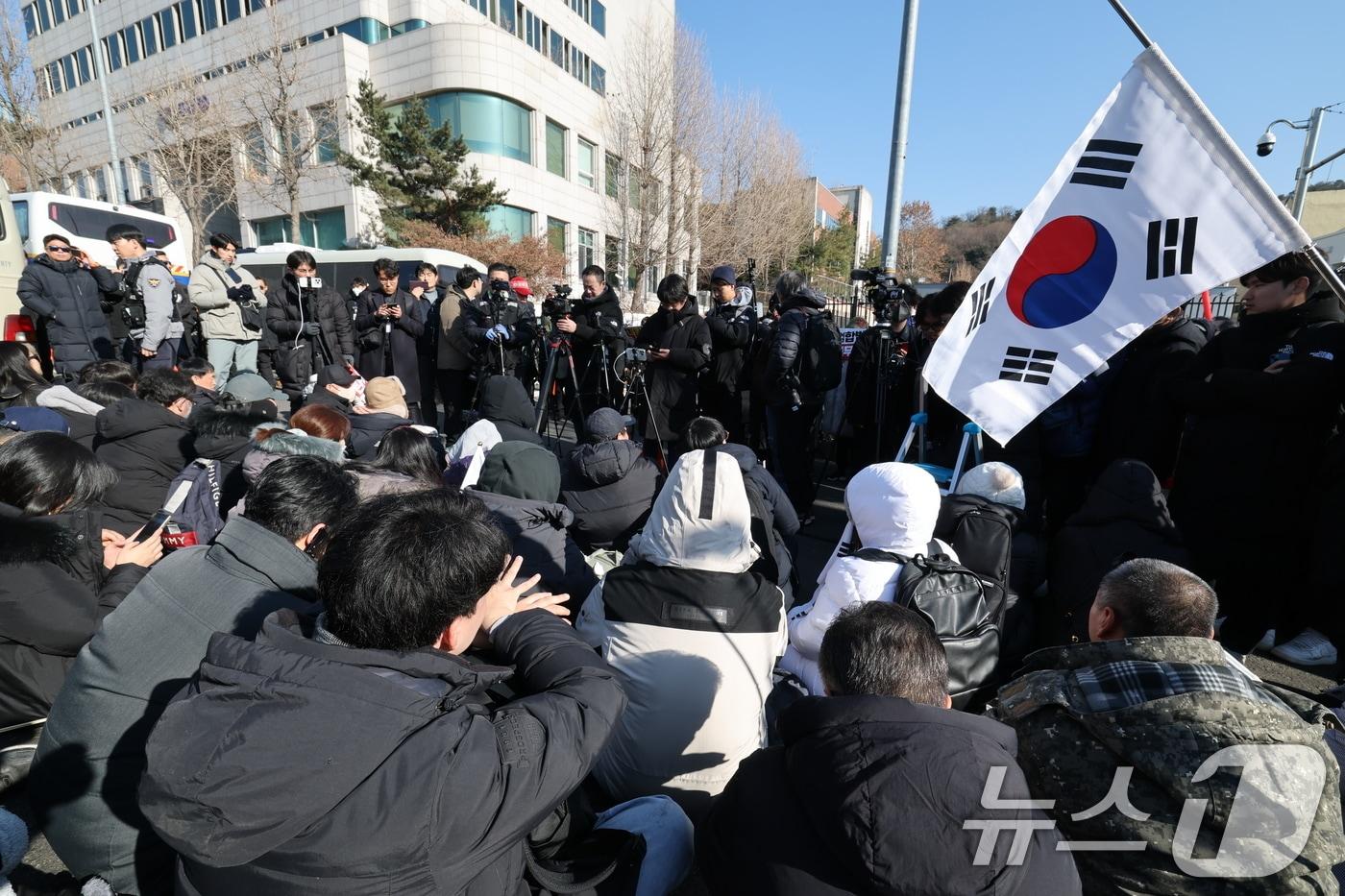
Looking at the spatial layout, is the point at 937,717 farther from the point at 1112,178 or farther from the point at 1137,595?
the point at 1112,178

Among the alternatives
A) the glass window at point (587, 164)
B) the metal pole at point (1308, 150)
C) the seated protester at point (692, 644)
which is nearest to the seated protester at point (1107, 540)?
the seated protester at point (692, 644)

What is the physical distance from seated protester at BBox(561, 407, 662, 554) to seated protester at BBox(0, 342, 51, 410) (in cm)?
339

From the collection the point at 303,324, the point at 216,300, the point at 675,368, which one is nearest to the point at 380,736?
the point at 675,368

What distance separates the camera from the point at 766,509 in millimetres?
3248

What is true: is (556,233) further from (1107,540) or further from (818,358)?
(1107,540)

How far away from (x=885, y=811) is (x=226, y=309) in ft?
25.8

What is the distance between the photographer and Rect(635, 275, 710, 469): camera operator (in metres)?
5.40

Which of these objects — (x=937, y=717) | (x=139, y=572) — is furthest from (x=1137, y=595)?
(x=139, y=572)

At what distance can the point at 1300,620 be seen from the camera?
330 cm

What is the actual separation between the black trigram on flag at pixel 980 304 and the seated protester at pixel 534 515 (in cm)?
189

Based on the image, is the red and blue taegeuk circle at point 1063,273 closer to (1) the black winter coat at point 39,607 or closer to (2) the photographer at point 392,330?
(1) the black winter coat at point 39,607

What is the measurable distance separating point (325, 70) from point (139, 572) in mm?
29612

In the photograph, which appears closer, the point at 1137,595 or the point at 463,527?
the point at 463,527

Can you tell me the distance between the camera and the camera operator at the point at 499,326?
629 centimetres
